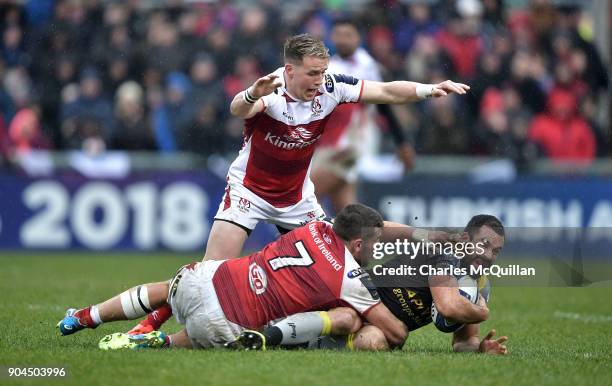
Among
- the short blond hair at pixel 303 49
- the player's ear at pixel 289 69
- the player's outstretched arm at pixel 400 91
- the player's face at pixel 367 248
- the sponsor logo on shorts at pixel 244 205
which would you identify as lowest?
the player's face at pixel 367 248

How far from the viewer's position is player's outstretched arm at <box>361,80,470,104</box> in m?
9.25

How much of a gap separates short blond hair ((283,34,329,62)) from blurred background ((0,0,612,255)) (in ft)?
24.6

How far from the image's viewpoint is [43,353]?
8008mm

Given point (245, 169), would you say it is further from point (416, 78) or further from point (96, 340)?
point (416, 78)

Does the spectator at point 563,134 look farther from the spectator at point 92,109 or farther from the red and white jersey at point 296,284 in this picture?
the red and white jersey at point 296,284

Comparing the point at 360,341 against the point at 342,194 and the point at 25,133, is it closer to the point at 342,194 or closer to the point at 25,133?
the point at 342,194

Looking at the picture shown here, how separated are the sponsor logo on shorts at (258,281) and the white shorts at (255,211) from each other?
4.25ft

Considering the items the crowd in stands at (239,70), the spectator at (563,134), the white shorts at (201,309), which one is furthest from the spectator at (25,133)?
the white shorts at (201,309)

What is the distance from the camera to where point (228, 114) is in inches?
749

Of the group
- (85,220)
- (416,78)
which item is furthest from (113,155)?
(416,78)

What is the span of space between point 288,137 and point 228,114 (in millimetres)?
9582

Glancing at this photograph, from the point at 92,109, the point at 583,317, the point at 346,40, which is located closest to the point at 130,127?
the point at 92,109

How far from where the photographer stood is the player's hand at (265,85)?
8609mm

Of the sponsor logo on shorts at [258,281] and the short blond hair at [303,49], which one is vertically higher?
the short blond hair at [303,49]
